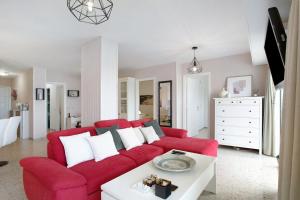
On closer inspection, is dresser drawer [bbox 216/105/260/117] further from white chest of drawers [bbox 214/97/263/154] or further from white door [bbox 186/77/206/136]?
white door [bbox 186/77/206/136]

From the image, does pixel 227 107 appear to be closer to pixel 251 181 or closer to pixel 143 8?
pixel 251 181

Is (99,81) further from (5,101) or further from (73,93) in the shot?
(5,101)

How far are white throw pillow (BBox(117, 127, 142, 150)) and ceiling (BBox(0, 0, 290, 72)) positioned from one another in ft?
5.47

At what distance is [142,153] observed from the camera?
243 centimetres

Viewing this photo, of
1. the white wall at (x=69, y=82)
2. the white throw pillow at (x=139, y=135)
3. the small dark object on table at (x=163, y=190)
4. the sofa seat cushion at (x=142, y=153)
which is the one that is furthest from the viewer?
the white wall at (x=69, y=82)

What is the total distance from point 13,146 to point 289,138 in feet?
19.3

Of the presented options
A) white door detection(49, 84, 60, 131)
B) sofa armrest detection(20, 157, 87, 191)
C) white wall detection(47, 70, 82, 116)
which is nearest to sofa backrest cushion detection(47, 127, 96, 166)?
sofa armrest detection(20, 157, 87, 191)

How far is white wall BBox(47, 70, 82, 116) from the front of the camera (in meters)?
6.24

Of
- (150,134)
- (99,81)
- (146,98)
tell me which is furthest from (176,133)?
(146,98)

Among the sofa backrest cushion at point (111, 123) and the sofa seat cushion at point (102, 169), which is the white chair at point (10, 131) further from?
the sofa seat cushion at point (102, 169)

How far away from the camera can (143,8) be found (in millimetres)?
2125

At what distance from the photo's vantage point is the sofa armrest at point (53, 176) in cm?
145

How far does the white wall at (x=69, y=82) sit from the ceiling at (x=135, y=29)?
1857 mm

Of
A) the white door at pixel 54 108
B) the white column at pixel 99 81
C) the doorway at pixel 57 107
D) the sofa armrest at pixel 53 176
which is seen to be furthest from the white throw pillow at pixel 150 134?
the white door at pixel 54 108
